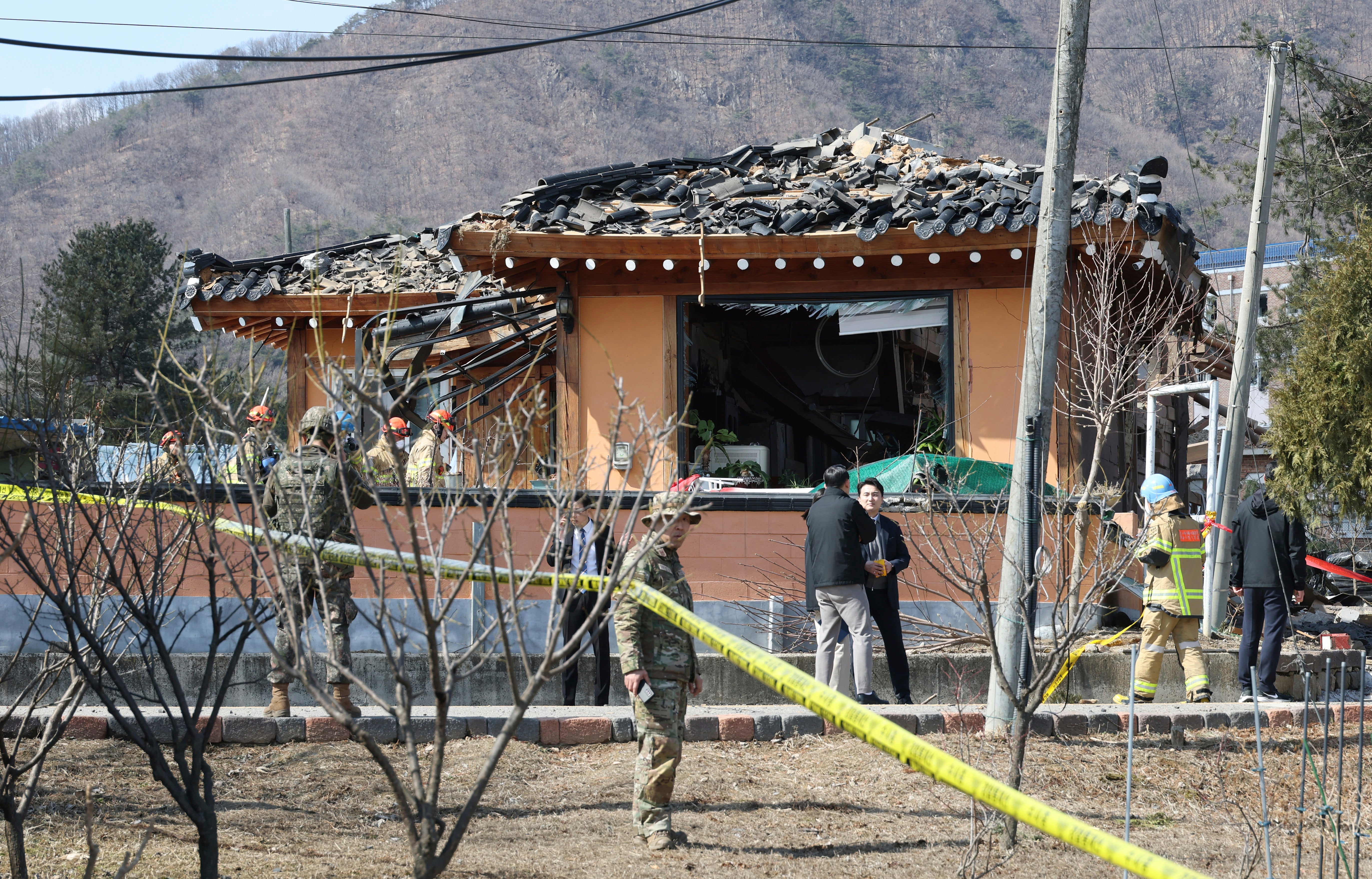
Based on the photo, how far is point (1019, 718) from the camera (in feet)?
18.2

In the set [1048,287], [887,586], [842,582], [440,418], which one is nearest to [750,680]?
[887,586]

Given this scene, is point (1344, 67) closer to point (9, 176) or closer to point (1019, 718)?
point (9, 176)

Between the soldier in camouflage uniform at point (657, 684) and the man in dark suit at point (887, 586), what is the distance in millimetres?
3183

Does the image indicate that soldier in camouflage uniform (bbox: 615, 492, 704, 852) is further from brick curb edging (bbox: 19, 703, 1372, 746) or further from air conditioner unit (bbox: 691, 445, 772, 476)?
air conditioner unit (bbox: 691, 445, 772, 476)

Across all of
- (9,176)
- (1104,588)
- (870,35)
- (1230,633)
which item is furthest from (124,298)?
(870,35)

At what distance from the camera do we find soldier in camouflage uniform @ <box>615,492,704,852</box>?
566 centimetres

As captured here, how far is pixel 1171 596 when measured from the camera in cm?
887

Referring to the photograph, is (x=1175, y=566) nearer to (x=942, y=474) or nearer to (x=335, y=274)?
(x=942, y=474)

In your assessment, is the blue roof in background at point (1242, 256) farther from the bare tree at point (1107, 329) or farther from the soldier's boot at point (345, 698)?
the soldier's boot at point (345, 698)

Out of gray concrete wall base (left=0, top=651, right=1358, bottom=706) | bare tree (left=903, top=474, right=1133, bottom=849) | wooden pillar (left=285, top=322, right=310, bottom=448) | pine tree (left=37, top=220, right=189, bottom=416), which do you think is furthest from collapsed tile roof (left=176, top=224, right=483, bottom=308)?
pine tree (left=37, top=220, right=189, bottom=416)

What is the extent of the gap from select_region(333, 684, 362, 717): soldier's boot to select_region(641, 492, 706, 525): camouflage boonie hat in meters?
2.68

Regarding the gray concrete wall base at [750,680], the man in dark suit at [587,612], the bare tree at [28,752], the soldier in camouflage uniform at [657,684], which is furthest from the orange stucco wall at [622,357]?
the soldier in camouflage uniform at [657,684]

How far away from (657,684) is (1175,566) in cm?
488

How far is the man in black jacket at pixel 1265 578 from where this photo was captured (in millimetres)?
9117
